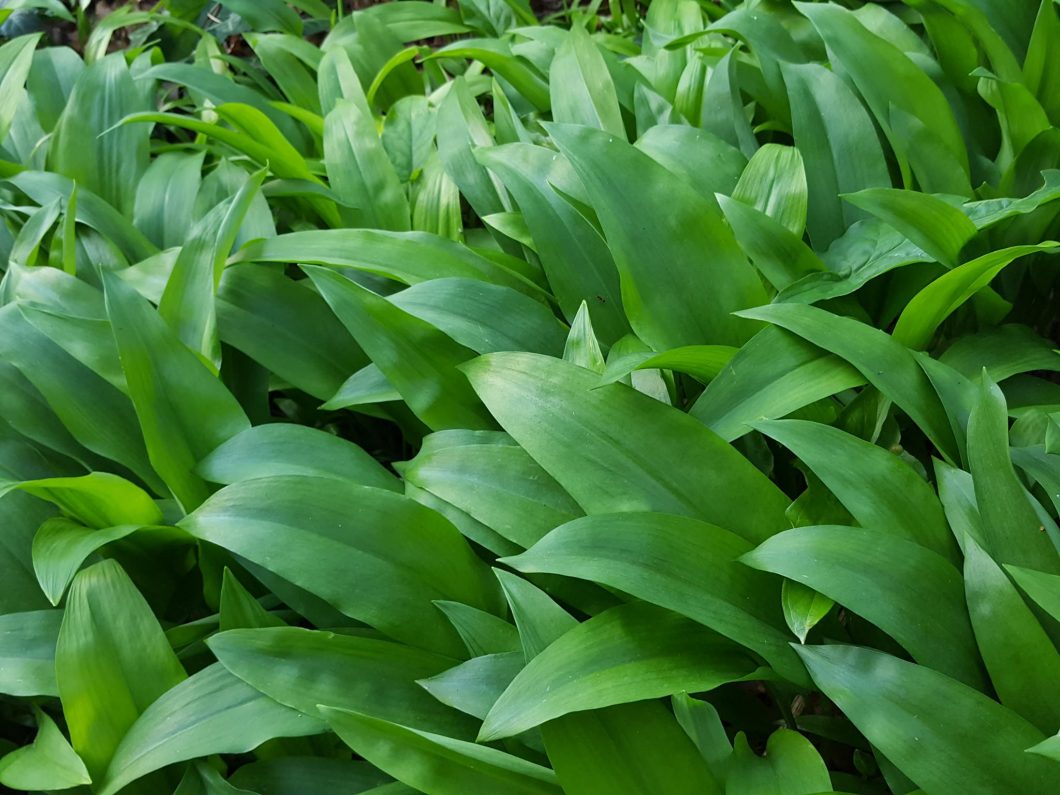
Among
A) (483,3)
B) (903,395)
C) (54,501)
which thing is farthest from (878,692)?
(483,3)

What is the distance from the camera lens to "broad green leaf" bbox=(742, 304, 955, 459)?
965 millimetres

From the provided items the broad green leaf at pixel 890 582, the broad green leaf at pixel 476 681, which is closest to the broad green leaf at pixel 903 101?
the broad green leaf at pixel 890 582

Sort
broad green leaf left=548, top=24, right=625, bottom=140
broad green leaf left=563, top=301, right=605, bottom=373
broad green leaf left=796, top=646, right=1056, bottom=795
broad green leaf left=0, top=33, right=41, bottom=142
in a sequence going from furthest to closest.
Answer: broad green leaf left=0, top=33, right=41, bottom=142
broad green leaf left=548, top=24, right=625, bottom=140
broad green leaf left=563, top=301, right=605, bottom=373
broad green leaf left=796, top=646, right=1056, bottom=795

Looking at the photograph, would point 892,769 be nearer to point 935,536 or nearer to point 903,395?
point 935,536

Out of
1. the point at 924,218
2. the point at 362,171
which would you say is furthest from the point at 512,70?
the point at 924,218

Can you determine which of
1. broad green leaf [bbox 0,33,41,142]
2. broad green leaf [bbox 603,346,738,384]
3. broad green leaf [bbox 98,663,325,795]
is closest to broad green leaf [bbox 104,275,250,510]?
broad green leaf [bbox 98,663,325,795]

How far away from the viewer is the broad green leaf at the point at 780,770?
2.52ft

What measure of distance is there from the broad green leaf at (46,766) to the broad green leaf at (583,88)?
1.06 meters

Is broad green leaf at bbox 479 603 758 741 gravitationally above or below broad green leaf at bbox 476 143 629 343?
below

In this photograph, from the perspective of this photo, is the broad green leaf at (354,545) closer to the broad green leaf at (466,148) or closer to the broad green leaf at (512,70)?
the broad green leaf at (466,148)

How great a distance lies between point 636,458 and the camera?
934mm

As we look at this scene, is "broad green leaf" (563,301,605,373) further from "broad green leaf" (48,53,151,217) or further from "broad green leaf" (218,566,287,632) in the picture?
"broad green leaf" (48,53,151,217)

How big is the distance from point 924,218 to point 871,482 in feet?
1.18

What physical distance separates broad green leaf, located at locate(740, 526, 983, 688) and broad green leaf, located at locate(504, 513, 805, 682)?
5cm
